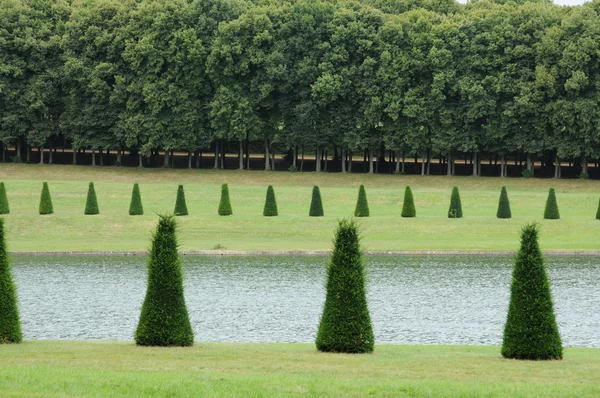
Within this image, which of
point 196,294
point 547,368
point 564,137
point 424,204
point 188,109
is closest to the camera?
point 547,368

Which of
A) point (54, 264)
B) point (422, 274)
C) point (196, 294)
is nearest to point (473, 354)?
point (196, 294)

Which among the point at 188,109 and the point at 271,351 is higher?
the point at 188,109

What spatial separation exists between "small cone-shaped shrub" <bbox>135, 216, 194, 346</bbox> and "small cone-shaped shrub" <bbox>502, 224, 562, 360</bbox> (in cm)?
512

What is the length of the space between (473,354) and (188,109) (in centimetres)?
5294

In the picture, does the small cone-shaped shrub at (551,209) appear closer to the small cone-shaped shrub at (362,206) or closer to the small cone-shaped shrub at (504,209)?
the small cone-shaped shrub at (504,209)

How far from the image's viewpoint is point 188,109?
66.4 meters

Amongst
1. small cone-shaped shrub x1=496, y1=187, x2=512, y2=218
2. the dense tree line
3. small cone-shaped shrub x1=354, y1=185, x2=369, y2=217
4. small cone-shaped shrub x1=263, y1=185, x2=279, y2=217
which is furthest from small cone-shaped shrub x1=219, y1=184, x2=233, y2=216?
the dense tree line

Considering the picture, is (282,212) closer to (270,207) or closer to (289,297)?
(270,207)

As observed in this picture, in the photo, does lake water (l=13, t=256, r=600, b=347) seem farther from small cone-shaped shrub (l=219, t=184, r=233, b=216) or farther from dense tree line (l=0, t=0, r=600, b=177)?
dense tree line (l=0, t=0, r=600, b=177)

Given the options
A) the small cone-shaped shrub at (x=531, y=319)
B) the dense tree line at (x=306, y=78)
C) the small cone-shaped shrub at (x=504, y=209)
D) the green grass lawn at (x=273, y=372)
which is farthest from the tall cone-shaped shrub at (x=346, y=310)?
the dense tree line at (x=306, y=78)

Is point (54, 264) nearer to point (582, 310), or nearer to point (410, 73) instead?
point (582, 310)

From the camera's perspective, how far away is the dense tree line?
204 ft

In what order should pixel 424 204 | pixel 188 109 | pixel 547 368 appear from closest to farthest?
pixel 547 368 < pixel 424 204 < pixel 188 109

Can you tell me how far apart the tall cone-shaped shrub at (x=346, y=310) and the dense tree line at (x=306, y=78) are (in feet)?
155
